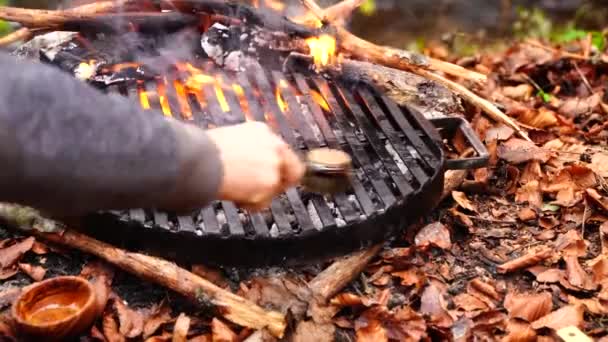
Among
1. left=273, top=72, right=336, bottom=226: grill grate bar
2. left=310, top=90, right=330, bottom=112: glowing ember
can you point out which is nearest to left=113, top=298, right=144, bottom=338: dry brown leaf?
left=273, top=72, right=336, bottom=226: grill grate bar

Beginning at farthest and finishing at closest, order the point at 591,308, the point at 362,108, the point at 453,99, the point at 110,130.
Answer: the point at 453,99, the point at 362,108, the point at 591,308, the point at 110,130

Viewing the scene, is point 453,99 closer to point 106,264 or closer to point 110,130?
point 106,264

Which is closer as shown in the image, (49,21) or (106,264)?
(106,264)

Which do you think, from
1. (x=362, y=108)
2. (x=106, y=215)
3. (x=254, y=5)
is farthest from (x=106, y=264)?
(x=254, y=5)

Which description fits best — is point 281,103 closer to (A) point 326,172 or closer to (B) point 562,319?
(A) point 326,172

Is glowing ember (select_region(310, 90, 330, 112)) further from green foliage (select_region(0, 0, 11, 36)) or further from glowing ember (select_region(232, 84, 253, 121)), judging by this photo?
green foliage (select_region(0, 0, 11, 36))

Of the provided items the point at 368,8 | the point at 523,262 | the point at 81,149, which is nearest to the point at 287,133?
the point at 523,262
